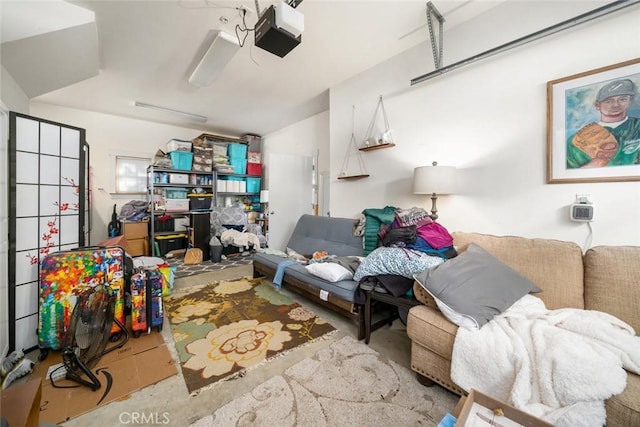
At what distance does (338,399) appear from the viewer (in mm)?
1298

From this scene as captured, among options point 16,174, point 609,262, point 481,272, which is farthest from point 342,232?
point 16,174

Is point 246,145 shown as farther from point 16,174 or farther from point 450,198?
point 450,198

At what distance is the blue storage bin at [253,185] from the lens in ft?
17.7

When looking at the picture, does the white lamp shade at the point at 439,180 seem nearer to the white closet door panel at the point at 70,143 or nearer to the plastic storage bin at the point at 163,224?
the white closet door panel at the point at 70,143

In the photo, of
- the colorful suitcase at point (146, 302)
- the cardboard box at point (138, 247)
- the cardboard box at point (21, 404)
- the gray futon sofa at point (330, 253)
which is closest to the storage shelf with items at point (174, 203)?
the cardboard box at point (138, 247)

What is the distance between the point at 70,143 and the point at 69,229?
714 mm

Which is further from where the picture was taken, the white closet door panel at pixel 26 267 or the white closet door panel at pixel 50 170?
the white closet door panel at pixel 50 170

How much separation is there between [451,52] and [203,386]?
3.26 metres

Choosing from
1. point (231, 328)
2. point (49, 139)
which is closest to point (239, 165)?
point (49, 139)

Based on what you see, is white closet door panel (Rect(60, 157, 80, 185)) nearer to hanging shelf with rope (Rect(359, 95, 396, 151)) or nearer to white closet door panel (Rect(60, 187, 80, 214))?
white closet door panel (Rect(60, 187, 80, 214))

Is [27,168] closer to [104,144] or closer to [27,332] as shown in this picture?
[27,332]

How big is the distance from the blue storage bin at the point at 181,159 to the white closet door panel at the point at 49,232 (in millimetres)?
2841

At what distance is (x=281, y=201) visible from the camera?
14.4ft

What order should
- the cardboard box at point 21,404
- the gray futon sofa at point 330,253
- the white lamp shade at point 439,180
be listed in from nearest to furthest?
1. the cardboard box at point 21,404
2. the gray futon sofa at point 330,253
3. the white lamp shade at point 439,180
